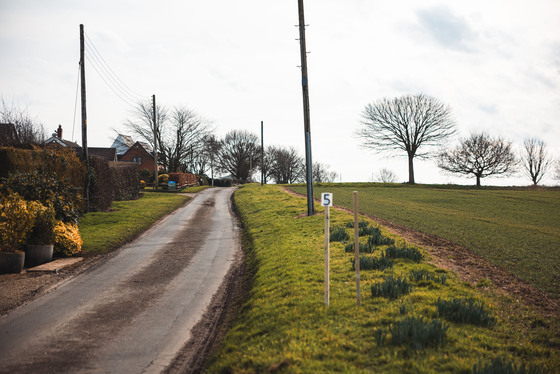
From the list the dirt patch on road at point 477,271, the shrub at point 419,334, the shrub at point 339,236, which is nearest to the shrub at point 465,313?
the shrub at point 419,334

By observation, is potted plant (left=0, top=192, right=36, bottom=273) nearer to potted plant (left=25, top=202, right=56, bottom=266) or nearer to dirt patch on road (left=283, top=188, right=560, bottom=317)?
potted plant (left=25, top=202, right=56, bottom=266)

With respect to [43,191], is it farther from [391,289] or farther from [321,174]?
[321,174]

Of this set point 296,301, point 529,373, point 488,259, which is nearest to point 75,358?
point 296,301

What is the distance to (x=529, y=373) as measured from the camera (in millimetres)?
4062

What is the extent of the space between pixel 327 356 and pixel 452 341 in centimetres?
167

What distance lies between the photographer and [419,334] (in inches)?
Answer: 193

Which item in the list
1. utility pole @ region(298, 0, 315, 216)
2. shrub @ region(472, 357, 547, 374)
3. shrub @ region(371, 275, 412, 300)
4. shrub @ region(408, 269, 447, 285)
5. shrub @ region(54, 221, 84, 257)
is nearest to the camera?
shrub @ region(472, 357, 547, 374)

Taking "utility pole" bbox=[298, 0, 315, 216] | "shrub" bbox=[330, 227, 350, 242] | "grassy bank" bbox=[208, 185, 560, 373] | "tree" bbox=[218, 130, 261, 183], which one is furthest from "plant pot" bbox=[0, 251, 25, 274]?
"tree" bbox=[218, 130, 261, 183]

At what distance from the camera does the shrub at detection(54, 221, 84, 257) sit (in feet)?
42.1

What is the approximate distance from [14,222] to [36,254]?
3.96 feet

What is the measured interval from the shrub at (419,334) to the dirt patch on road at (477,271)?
9.80ft

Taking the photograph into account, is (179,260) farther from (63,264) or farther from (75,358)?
(75,358)

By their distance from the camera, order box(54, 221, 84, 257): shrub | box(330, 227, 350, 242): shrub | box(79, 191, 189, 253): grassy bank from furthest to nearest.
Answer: box(79, 191, 189, 253): grassy bank → box(54, 221, 84, 257): shrub → box(330, 227, 350, 242): shrub

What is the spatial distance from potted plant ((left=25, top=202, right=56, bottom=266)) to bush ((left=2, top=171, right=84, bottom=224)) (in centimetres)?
95
